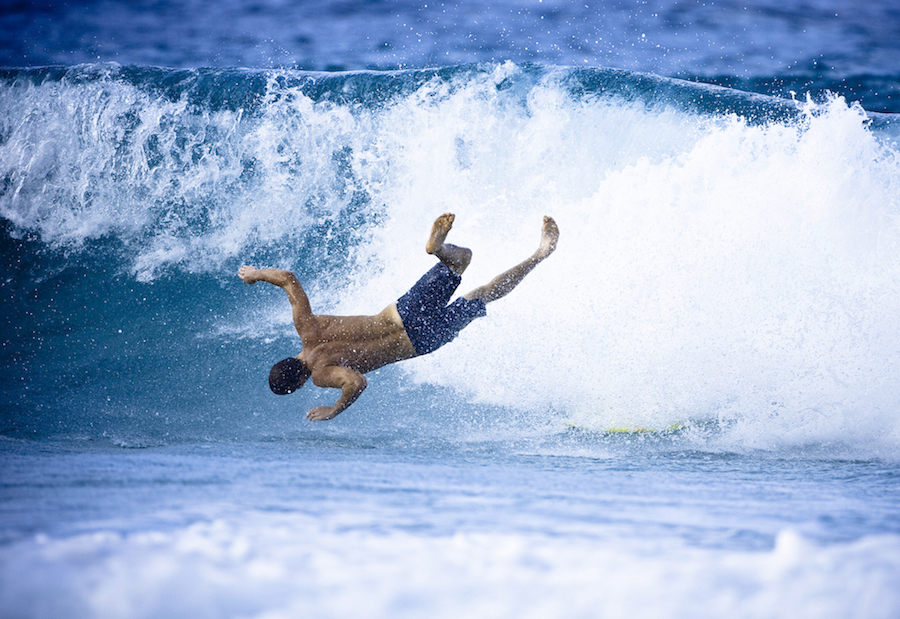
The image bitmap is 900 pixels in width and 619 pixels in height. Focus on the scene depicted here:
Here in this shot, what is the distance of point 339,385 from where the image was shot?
11.1 ft

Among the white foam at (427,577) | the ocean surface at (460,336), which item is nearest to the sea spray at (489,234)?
the ocean surface at (460,336)

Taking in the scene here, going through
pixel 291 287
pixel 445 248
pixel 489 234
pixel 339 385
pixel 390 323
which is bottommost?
pixel 339 385

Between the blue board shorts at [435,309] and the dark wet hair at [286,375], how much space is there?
61cm

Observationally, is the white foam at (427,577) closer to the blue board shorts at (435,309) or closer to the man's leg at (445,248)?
the man's leg at (445,248)

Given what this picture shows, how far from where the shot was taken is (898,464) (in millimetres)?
3268

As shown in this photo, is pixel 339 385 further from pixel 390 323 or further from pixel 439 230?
pixel 439 230

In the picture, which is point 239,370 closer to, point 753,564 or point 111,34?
point 753,564

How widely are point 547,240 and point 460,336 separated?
1560 mm

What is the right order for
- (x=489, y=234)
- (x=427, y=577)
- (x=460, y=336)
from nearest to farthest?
(x=427, y=577) → (x=460, y=336) → (x=489, y=234)

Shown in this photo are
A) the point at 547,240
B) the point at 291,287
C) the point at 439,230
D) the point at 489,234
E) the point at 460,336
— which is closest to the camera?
the point at 439,230

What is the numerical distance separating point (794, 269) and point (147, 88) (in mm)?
5733

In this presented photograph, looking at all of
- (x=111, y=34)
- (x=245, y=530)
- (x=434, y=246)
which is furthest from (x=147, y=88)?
(x=245, y=530)

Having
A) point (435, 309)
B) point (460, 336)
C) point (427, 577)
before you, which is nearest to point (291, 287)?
point (435, 309)

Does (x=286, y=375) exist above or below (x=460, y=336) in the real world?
below
